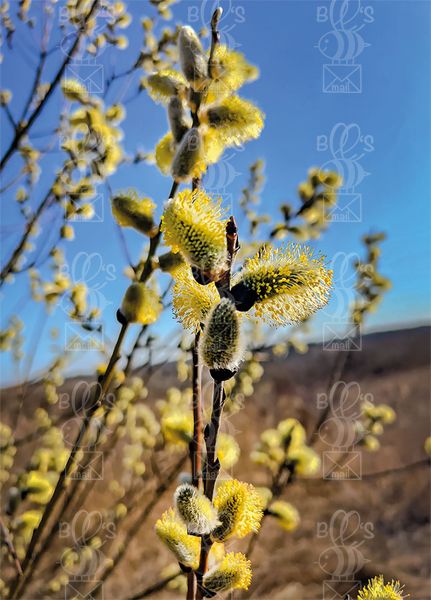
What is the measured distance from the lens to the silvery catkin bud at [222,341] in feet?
1.30

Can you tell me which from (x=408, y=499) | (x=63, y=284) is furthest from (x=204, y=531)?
(x=408, y=499)

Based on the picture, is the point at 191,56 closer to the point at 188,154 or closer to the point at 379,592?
the point at 188,154

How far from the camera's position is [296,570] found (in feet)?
9.80

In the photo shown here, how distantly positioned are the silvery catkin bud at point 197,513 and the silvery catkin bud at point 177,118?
1.53ft

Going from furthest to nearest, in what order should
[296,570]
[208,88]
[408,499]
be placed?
[408,499], [296,570], [208,88]

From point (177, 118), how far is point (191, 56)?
0.09 m

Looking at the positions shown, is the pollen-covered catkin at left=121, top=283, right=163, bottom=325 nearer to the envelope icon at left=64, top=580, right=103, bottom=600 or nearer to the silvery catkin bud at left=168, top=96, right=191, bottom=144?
the silvery catkin bud at left=168, top=96, right=191, bottom=144

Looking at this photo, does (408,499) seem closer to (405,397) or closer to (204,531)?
(405,397)

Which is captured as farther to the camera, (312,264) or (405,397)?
(405,397)

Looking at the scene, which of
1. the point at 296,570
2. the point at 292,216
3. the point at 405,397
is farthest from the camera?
the point at 405,397

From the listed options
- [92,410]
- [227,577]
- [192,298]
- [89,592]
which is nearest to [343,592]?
[89,592]

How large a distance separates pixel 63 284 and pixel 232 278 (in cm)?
95

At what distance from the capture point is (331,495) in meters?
3.88

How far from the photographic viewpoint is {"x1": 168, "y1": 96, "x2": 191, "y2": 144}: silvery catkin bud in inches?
25.1
